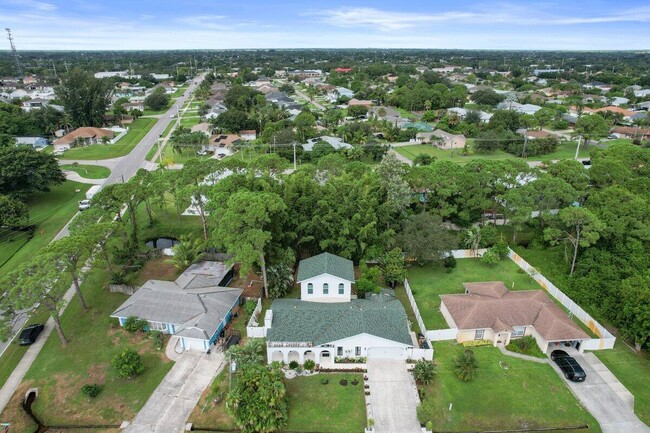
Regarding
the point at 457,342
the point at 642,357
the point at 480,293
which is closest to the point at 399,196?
the point at 480,293

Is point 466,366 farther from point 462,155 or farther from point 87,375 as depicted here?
point 462,155

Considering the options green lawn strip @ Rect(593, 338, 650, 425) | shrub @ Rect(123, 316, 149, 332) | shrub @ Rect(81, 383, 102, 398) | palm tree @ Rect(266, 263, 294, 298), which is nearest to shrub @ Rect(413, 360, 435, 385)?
green lawn strip @ Rect(593, 338, 650, 425)

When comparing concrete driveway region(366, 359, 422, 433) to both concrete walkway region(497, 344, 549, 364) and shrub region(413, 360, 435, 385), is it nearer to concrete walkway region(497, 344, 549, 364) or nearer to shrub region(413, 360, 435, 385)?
shrub region(413, 360, 435, 385)

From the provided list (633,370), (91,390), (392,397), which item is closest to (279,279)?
(392,397)

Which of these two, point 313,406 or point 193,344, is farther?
point 193,344

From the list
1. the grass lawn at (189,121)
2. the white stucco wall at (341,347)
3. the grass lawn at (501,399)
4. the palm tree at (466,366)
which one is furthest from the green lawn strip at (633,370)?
the grass lawn at (189,121)
